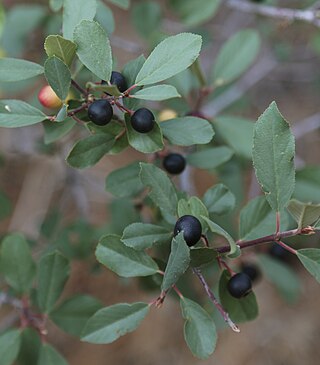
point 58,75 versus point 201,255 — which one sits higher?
point 58,75

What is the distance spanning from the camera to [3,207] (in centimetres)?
175

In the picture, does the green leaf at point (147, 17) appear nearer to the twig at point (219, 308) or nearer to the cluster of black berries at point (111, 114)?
the cluster of black berries at point (111, 114)

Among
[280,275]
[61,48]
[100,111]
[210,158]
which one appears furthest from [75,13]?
[280,275]

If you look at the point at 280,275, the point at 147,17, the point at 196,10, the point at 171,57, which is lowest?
the point at 280,275

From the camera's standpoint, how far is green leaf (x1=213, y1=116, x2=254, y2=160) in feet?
5.18

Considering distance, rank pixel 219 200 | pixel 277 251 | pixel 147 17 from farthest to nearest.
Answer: pixel 147 17 < pixel 277 251 < pixel 219 200

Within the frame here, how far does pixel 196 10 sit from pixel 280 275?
860mm

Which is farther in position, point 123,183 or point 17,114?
point 123,183

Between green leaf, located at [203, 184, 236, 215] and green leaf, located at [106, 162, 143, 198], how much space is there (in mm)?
177

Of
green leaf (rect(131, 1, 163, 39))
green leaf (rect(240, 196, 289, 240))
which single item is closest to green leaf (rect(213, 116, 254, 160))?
green leaf (rect(240, 196, 289, 240))

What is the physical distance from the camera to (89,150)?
1.12m

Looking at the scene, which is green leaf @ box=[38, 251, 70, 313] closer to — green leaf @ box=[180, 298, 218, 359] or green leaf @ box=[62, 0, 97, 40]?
green leaf @ box=[180, 298, 218, 359]

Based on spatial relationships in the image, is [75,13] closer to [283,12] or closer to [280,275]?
[283,12]

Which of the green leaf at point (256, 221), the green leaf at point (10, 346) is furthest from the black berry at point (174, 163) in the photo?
the green leaf at point (10, 346)
